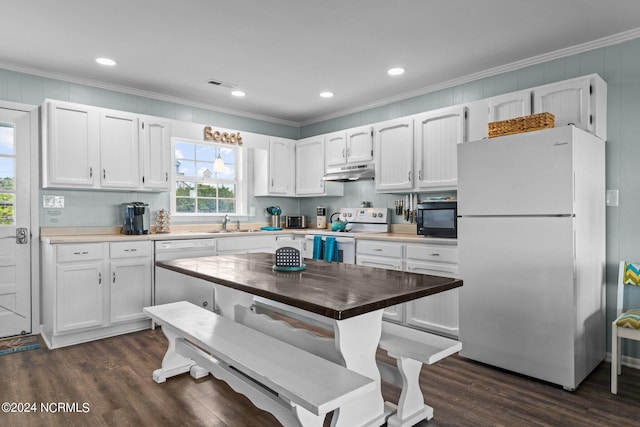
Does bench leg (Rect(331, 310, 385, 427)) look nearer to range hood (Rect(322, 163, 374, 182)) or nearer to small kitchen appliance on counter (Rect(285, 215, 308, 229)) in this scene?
range hood (Rect(322, 163, 374, 182))

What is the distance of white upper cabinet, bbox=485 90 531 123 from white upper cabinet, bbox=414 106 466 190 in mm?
282

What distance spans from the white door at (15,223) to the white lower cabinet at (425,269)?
3.36 m

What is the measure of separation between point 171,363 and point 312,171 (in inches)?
125

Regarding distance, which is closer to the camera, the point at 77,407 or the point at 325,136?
the point at 77,407

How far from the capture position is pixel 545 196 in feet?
8.73

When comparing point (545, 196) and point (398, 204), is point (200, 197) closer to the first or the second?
point (398, 204)

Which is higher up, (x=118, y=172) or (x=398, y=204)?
(x=118, y=172)

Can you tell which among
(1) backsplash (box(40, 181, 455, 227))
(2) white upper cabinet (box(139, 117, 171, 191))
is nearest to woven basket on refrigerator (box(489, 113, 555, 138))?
(1) backsplash (box(40, 181, 455, 227))

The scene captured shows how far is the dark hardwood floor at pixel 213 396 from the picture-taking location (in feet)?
7.19

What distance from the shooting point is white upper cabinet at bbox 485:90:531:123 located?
3.26m

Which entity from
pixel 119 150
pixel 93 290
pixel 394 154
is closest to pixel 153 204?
pixel 119 150

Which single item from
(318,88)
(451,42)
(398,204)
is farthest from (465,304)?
(318,88)

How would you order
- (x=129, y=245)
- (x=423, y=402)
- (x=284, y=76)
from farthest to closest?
(x=284, y=76) < (x=129, y=245) < (x=423, y=402)

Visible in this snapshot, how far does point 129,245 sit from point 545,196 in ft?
11.6
